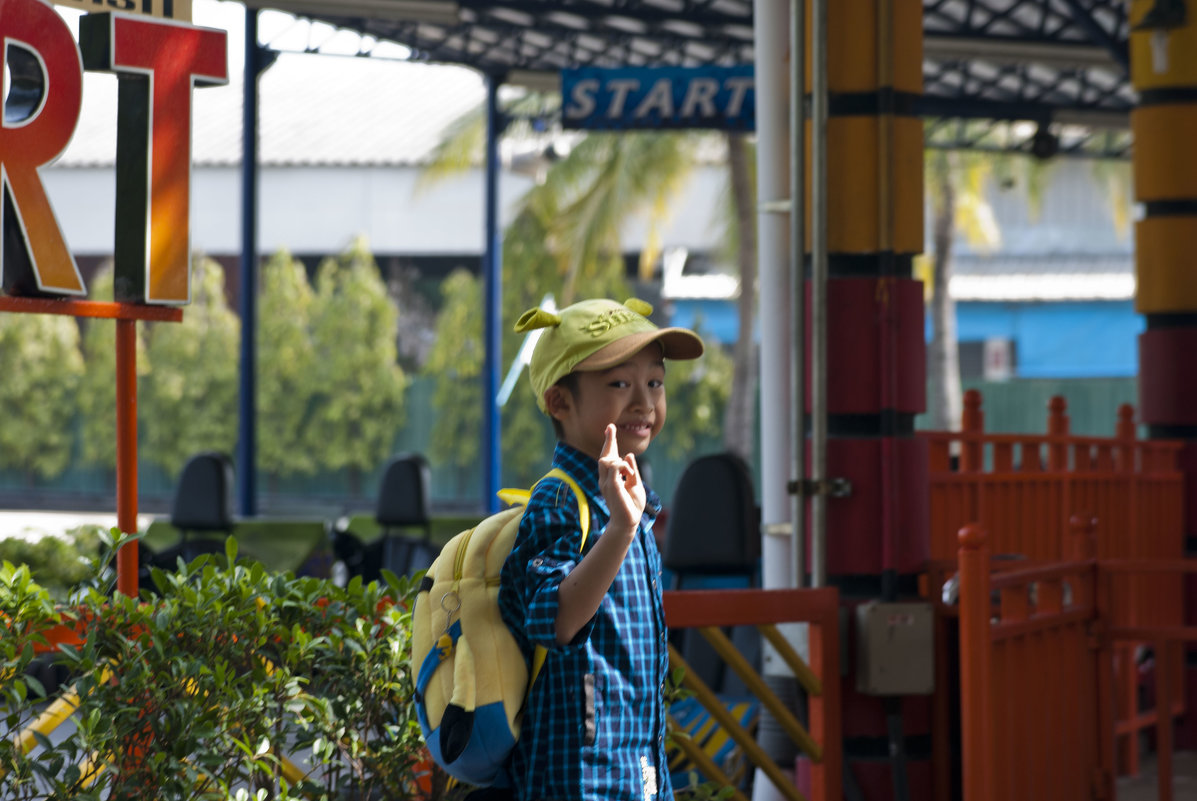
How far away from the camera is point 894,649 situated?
4262 millimetres

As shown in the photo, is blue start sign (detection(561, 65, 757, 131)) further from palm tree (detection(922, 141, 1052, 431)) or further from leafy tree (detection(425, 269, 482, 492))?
leafy tree (detection(425, 269, 482, 492))

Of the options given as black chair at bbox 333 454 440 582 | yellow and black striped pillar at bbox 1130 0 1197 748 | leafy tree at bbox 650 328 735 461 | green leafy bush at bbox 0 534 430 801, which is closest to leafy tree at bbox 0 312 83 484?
leafy tree at bbox 650 328 735 461

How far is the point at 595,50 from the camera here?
508 inches

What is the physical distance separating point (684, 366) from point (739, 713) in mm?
18830

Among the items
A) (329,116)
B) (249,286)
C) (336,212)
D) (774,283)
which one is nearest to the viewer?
(774,283)

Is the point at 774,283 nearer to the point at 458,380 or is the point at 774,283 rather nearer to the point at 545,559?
the point at 545,559

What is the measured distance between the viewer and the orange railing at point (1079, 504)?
5.39 metres

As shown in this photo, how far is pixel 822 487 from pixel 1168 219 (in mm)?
3612

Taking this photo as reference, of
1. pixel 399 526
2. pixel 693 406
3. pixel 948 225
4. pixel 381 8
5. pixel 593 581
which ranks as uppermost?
pixel 948 225

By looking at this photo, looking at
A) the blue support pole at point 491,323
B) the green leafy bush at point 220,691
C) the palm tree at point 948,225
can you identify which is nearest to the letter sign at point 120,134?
the green leafy bush at point 220,691

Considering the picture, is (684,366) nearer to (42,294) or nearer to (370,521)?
(370,521)

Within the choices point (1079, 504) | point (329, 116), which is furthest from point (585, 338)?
point (329, 116)

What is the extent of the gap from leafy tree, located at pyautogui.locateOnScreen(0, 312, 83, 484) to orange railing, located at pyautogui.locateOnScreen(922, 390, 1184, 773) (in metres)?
21.3

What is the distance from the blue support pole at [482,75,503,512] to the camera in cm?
1173
